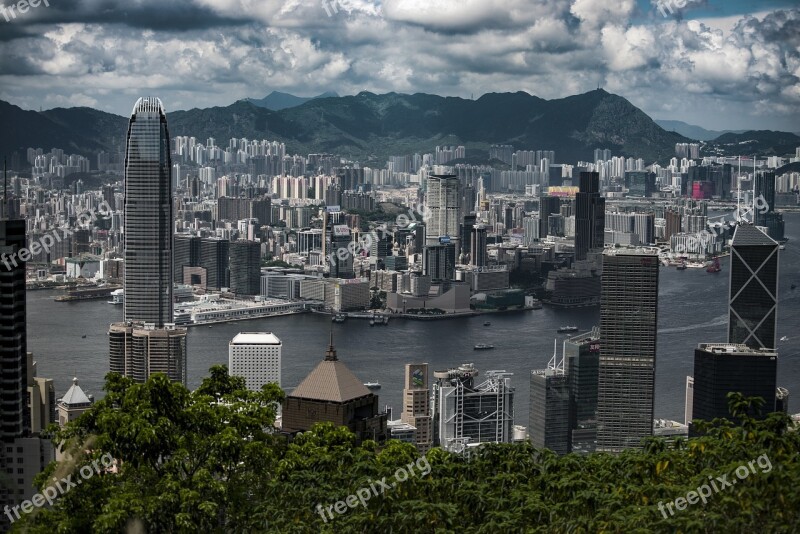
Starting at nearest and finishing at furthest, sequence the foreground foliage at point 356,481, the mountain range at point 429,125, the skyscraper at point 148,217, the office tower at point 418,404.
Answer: the foreground foliage at point 356,481 < the office tower at point 418,404 < the skyscraper at point 148,217 < the mountain range at point 429,125

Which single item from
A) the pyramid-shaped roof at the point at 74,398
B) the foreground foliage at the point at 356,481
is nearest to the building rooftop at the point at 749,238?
the pyramid-shaped roof at the point at 74,398

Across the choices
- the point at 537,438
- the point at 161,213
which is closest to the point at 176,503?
the point at 537,438

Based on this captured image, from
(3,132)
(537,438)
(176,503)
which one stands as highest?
(3,132)

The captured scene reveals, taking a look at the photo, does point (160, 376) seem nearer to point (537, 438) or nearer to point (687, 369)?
point (537, 438)

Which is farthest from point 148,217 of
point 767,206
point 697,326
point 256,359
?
point 767,206

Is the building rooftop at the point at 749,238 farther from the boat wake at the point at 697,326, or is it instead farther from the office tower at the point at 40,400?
the office tower at the point at 40,400

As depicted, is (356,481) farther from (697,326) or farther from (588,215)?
(588,215)

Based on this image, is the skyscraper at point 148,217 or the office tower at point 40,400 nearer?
the office tower at point 40,400
